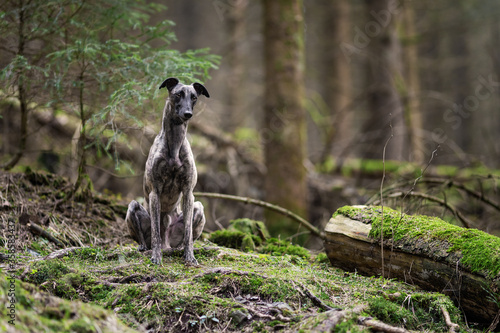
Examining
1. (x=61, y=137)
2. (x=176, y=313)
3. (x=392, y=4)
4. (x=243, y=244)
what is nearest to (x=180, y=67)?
(x=243, y=244)

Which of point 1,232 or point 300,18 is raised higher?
point 300,18

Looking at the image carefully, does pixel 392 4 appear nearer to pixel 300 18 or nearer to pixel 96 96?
pixel 300 18

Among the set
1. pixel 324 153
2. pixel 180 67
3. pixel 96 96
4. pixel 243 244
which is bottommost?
pixel 243 244

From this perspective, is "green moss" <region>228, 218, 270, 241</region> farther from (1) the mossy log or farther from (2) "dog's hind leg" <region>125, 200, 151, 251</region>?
(2) "dog's hind leg" <region>125, 200, 151, 251</region>

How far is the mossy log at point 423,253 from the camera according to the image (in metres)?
3.95

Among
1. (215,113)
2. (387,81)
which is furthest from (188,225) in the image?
(387,81)

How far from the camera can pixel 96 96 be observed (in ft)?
20.5

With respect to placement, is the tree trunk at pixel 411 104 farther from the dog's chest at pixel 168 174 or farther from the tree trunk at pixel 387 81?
the dog's chest at pixel 168 174

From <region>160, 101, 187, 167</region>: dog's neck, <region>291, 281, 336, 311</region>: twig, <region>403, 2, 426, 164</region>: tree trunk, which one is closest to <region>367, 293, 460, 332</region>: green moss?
<region>291, 281, 336, 311</region>: twig

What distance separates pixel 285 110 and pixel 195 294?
540 cm

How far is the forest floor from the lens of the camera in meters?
3.08

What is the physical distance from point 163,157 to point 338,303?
2455mm

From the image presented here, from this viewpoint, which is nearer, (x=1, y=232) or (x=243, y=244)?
(x=1, y=232)

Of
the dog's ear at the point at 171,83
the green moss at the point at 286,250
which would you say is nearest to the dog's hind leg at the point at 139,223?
the dog's ear at the point at 171,83
